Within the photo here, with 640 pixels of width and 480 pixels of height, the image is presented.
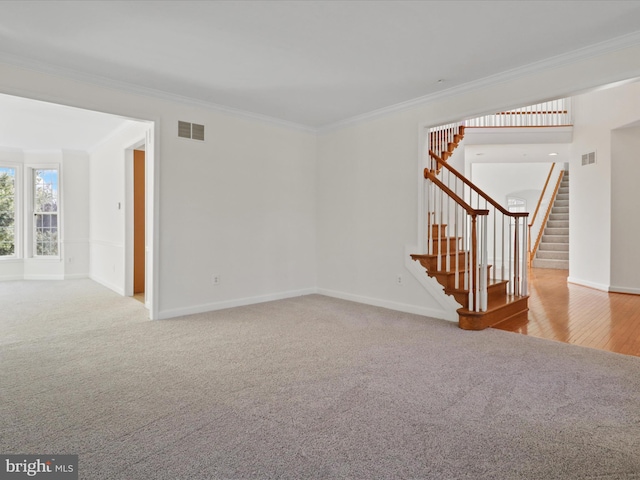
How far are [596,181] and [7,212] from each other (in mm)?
10474

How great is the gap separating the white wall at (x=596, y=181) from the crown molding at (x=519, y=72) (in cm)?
325

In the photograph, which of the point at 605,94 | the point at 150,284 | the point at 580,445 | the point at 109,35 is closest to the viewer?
the point at 580,445

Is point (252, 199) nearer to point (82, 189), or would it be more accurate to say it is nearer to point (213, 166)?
point (213, 166)

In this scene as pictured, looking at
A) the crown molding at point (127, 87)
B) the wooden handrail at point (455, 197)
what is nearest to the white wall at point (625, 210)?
the wooden handrail at point (455, 197)

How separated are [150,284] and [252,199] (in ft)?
5.26

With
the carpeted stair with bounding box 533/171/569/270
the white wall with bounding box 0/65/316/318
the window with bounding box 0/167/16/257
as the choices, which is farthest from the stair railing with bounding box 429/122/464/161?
the window with bounding box 0/167/16/257

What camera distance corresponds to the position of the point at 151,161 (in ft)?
13.2

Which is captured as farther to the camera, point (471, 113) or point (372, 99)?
point (372, 99)

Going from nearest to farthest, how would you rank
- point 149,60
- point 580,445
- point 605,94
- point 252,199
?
point 580,445
point 149,60
point 252,199
point 605,94

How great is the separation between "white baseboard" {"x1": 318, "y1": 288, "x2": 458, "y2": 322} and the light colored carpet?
0.41 metres

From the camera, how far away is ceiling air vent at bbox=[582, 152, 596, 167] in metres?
6.21

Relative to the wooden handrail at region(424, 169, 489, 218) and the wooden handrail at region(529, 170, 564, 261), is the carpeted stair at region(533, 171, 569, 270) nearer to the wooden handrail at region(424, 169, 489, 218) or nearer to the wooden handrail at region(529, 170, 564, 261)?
the wooden handrail at region(529, 170, 564, 261)

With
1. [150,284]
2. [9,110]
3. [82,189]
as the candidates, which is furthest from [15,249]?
[150,284]

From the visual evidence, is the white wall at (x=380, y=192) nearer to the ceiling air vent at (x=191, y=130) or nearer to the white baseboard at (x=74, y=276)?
the ceiling air vent at (x=191, y=130)
